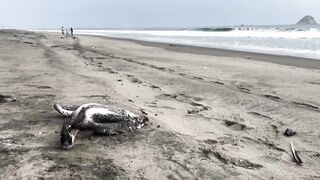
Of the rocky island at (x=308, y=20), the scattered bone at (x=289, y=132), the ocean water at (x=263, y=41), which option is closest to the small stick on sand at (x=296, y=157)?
the scattered bone at (x=289, y=132)

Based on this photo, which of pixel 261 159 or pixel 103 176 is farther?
pixel 261 159

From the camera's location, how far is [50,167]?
4.27 metres

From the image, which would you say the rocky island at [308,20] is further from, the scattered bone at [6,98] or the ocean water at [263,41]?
the scattered bone at [6,98]

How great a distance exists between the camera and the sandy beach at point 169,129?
4.37 meters

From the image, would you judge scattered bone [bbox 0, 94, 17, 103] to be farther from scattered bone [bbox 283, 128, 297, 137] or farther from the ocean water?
the ocean water

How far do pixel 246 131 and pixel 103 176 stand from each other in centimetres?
256

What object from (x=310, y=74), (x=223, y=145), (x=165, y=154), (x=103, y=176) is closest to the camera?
(x=103, y=176)

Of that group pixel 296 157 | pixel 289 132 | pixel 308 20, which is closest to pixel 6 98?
pixel 289 132

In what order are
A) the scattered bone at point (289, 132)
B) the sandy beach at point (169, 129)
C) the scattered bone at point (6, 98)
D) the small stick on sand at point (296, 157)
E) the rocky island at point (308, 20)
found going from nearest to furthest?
the sandy beach at point (169, 129), the small stick on sand at point (296, 157), the scattered bone at point (289, 132), the scattered bone at point (6, 98), the rocky island at point (308, 20)

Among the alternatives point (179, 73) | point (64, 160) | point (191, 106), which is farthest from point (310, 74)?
point (64, 160)

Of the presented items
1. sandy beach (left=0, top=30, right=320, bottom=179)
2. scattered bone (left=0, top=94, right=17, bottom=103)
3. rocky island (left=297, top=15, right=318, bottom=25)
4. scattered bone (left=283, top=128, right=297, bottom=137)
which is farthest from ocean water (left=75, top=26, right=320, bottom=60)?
rocky island (left=297, top=15, right=318, bottom=25)

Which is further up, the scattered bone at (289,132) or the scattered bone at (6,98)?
the scattered bone at (289,132)

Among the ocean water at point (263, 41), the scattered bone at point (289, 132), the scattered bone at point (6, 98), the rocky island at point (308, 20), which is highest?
the scattered bone at point (289, 132)

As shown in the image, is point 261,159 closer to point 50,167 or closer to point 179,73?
point 50,167
